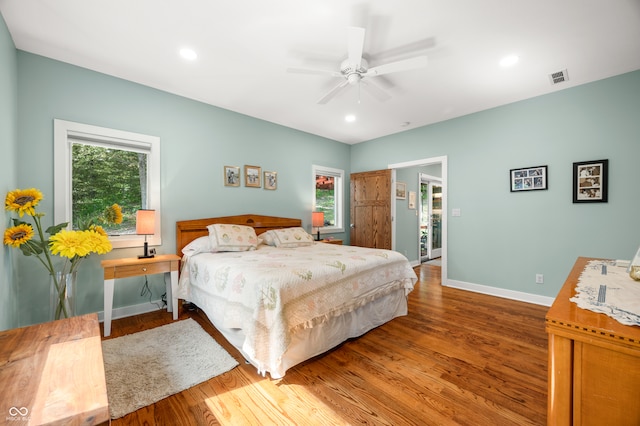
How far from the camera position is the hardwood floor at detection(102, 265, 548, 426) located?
4.79 ft

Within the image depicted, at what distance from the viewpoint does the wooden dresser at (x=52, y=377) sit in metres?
0.72

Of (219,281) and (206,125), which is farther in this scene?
(206,125)

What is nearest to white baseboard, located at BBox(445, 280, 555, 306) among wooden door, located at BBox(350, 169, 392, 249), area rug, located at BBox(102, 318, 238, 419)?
wooden door, located at BBox(350, 169, 392, 249)

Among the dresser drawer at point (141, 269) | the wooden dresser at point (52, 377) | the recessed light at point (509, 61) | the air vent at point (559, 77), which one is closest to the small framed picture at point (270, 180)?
the dresser drawer at point (141, 269)

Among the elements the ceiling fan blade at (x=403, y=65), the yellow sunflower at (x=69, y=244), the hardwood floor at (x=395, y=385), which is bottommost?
the hardwood floor at (x=395, y=385)

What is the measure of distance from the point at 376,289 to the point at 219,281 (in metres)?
1.46

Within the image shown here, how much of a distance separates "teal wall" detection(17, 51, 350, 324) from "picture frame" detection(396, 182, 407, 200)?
1829 mm

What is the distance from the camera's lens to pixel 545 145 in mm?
3268

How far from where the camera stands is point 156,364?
193 centimetres

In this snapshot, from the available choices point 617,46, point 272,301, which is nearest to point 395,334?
point 272,301

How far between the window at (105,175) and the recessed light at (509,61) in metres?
3.81

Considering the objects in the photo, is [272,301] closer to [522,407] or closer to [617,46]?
[522,407]

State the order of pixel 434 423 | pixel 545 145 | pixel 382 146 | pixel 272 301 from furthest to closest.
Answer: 1. pixel 382 146
2. pixel 545 145
3. pixel 272 301
4. pixel 434 423

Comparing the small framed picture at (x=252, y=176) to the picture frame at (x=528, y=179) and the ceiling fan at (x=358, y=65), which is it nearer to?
the ceiling fan at (x=358, y=65)
